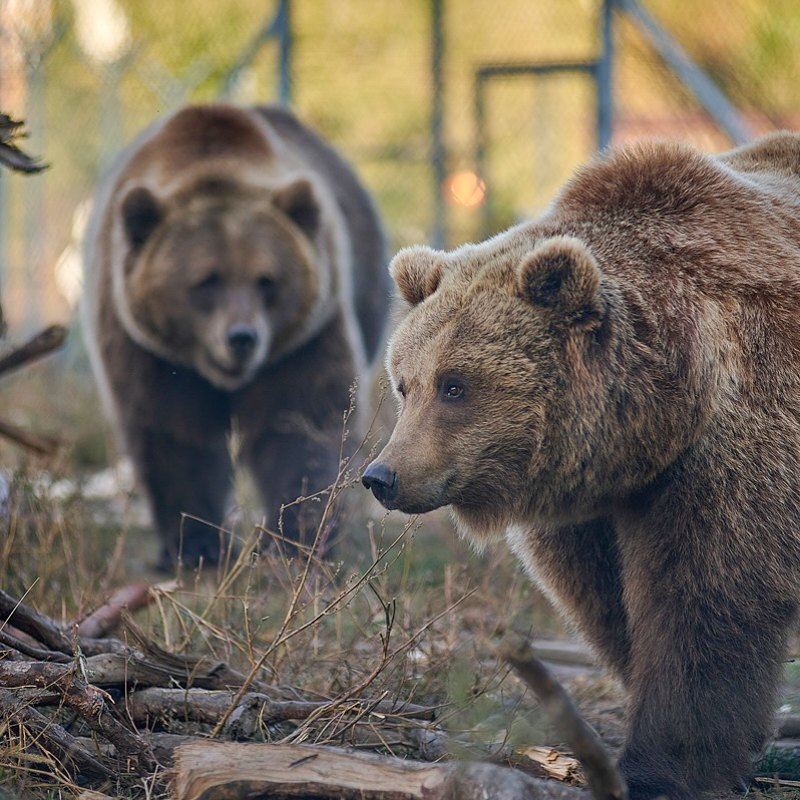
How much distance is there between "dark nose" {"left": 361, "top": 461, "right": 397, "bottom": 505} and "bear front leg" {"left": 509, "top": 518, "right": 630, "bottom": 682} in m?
0.62

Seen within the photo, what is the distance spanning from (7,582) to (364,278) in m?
3.83

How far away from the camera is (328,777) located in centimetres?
307

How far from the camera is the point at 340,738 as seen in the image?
11.4ft

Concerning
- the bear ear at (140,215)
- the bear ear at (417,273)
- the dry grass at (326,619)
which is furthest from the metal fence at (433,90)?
the bear ear at (417,273)

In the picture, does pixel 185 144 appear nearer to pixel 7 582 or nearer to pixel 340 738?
pixel 7 582

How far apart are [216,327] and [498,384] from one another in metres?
3.35

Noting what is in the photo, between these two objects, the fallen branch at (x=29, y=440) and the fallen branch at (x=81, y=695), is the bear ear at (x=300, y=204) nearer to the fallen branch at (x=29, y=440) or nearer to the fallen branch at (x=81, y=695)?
the fallen branch at (x=29, y=440)

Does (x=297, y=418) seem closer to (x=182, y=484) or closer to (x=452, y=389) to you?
(x=182, y=484)

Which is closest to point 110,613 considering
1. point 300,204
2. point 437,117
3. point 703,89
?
point 300,204

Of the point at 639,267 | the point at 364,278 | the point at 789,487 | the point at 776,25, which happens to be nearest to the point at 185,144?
the point at 364,278

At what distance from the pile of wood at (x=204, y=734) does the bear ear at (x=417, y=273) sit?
1262 mm

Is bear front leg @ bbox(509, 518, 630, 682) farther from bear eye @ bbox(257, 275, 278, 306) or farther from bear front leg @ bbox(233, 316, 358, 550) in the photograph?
bear eye @ bbox(257, 275, 278, 306)

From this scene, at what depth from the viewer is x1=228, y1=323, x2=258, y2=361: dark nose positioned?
6.60m

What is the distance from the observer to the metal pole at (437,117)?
427 inches
